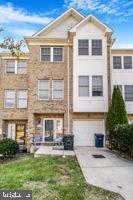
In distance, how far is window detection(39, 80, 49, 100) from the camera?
18.6m

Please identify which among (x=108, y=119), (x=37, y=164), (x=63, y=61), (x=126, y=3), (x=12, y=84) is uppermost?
(x=126, y=3)

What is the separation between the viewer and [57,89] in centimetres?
1869

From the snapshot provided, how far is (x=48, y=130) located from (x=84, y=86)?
486cm

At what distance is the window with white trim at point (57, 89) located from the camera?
18.6m

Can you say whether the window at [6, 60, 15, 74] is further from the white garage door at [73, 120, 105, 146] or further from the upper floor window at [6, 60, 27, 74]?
the white garage door at [73, 120, 105, 146]

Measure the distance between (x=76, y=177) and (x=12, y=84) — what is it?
14.5 meters

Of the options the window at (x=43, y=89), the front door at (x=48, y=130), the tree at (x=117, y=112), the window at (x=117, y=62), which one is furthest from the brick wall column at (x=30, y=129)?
the window at (x=117, y=62)

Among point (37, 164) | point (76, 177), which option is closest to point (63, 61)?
point (37, 164)

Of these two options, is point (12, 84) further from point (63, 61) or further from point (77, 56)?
point (77, 56)

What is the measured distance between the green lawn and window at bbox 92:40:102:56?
10250mm

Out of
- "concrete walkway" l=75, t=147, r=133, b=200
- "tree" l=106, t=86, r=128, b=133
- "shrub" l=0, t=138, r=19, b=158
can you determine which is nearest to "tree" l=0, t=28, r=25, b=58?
"concrete walkway" l=75, t=147, r=133, b=200

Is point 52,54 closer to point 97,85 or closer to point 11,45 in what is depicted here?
point 97,85

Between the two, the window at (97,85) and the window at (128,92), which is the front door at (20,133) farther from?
the window at (128,92)

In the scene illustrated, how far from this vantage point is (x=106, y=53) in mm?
18234
